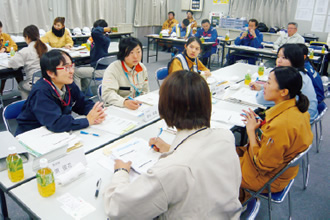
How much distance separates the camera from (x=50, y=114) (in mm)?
1653

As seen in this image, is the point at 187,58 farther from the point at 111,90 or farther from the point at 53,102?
the point at 53,102

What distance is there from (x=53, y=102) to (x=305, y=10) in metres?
7.77

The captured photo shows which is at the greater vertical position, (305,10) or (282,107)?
(305,10)

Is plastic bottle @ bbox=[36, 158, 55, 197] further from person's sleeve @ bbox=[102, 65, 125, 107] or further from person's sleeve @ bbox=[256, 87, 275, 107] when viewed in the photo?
person's sleeve @ bbox=[256, 87, 275, 107]

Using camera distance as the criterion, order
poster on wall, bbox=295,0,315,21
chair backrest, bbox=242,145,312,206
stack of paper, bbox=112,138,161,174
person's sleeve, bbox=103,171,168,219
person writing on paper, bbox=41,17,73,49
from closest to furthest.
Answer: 1. person's sleeve, bbox=103,171,168,219
2. stack of paper, bbox=112,138,161,174
3. chair backrest, bbox=242,145,312,206
4. person writing on paper, bbox=41,17,73,49
5. poster on wall, bbox=295,0,315,21

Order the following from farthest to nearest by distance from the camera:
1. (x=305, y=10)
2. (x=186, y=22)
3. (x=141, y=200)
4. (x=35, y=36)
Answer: (x=186, y=22) → (x=305, y=10) → (x=35, y=36) → (x=141, y=200)

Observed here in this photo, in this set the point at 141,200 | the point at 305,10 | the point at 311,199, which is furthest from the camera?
the point at 305,10

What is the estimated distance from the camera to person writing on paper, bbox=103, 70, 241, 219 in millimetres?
835

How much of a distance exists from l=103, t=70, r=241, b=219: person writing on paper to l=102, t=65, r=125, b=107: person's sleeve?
3.93ft

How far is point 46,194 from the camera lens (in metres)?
1.14

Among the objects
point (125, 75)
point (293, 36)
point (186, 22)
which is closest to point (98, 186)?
point (125, 75)

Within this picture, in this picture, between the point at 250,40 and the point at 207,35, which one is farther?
the point at 207,35

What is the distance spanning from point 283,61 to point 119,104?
157cm

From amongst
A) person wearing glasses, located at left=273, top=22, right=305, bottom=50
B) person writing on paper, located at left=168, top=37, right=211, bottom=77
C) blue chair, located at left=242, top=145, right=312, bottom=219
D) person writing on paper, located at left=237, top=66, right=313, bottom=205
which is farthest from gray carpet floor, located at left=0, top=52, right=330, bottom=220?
person wearing glasses, located at left=273, top=22, right=305, bottom=50
